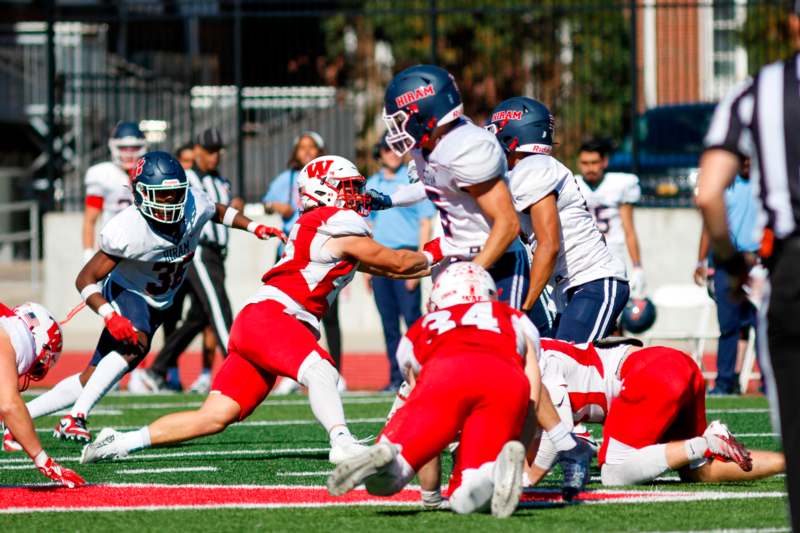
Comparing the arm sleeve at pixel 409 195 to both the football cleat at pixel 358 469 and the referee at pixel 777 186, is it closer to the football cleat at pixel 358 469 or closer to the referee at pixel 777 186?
the football cleat at pixel 358 469

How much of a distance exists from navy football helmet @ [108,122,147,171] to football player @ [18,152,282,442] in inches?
142

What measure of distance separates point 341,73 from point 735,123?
1880 centimetres

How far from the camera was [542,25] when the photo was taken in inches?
731

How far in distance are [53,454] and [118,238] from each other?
128 cm

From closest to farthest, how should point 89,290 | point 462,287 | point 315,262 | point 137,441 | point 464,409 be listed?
point 464,409 → point 462,287 → point 315,262 → point 137,441 → point 89,290

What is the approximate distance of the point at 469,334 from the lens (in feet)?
18.3

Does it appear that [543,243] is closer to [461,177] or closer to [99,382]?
[461,177]

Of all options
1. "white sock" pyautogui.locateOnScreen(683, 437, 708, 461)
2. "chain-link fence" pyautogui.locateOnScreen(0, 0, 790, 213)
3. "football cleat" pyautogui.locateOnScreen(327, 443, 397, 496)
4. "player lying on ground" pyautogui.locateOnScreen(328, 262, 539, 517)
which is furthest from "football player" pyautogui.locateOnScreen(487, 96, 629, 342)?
"chain-link fence" pyautogui.locateOnScreen(0, 0, 790, 213)

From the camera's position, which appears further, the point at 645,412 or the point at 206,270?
the point at 206,270

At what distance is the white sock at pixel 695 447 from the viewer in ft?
20.7

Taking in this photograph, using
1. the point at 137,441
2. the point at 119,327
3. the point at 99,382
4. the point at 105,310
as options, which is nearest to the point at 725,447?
the point at 137,441

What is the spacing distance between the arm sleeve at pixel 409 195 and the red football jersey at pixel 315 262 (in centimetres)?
35

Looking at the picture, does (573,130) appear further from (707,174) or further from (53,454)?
(707,174)

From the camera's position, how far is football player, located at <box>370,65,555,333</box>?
6.31m
